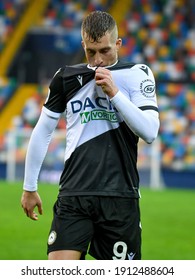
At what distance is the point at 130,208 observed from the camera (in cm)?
474

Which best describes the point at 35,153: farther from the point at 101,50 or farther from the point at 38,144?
the point at 101,50

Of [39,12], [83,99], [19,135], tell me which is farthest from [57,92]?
[39,12]

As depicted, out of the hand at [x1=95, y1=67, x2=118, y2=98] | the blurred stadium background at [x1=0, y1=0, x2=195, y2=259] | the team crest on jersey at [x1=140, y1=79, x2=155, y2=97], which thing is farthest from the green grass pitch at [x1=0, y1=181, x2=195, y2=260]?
the blurred stadium background at [x1=0, y1=0, x2=195, y2=259]

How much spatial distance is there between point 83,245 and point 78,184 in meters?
0.36

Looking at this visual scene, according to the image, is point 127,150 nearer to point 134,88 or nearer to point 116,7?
point 134,88

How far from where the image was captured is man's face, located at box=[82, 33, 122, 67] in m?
4.59

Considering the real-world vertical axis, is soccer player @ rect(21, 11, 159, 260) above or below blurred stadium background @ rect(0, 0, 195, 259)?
below

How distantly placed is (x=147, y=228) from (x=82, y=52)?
1504 centimetres

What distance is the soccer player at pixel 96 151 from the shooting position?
182 inches

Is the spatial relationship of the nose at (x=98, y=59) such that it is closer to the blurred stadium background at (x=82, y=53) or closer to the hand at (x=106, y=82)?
the hand at (x=106, y=82)

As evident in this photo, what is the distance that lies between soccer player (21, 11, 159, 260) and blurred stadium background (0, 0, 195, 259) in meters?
18.8

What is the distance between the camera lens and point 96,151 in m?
4.75

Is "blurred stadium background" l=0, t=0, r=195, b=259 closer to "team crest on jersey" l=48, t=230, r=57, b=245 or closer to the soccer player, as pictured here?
the soccer player

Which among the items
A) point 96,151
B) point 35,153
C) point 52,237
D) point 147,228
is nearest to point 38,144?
point 35,153
